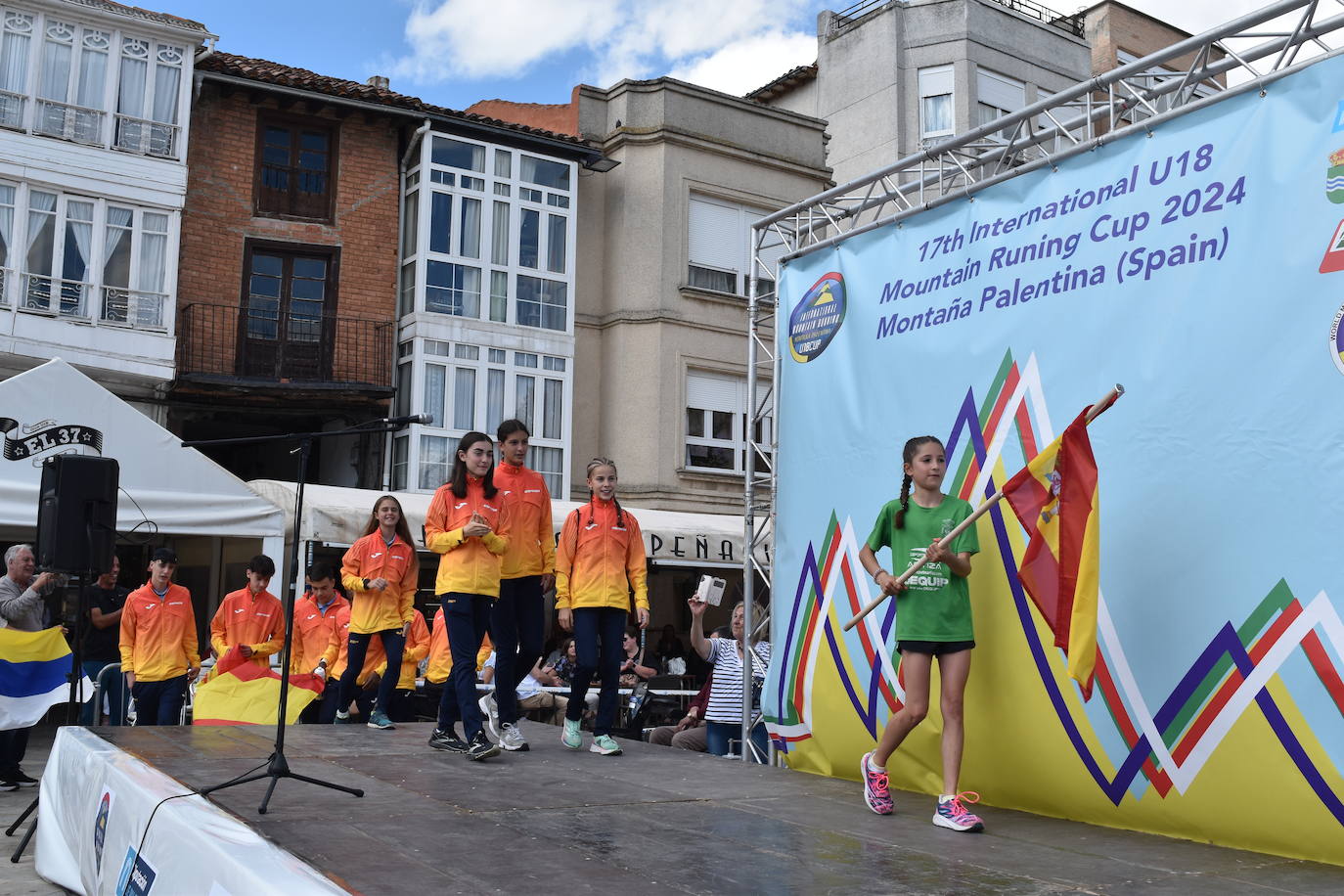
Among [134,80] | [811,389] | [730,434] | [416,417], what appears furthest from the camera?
[730,434]

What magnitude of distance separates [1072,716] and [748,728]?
3.07m

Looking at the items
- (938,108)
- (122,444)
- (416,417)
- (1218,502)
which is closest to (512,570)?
(416,417)

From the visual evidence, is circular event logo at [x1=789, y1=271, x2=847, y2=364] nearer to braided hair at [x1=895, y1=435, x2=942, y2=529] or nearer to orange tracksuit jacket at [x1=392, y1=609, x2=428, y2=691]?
braided hair at [x1=895, y1=435, x2=942, y2=529]

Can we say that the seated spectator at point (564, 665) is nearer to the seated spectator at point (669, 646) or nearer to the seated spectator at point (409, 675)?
the seated spectator at point (409, 675)

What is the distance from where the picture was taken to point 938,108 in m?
27.5

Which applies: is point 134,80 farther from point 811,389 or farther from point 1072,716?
point 1072,716

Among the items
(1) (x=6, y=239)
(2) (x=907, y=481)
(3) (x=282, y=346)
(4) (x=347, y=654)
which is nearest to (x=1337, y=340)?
(2) (x=907, y=481)

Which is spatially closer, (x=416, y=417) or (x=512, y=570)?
(x=416, y=417)

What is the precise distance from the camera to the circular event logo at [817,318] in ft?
25.3

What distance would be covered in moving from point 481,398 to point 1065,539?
678 inches

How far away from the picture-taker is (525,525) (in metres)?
7.21

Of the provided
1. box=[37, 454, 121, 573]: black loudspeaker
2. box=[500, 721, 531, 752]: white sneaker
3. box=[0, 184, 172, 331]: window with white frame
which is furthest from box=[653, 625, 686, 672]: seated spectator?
box=[37, 454, 121, 573]: black loudspeaker

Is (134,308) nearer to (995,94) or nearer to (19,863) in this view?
(19,863)

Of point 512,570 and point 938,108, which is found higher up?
point 938,108
